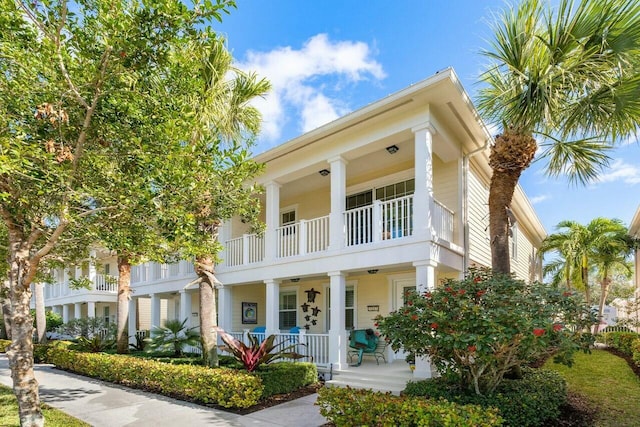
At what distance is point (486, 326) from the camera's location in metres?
5.51

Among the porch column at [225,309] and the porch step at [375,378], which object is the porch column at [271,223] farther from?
the porch step at [375,378]

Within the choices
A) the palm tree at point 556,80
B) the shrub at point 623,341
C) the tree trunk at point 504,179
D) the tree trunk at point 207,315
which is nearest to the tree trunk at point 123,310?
the tree trunk at point 207,315

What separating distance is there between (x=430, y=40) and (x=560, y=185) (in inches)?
215

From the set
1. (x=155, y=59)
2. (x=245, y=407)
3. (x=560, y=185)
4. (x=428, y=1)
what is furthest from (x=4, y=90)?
(x=560, y=185)

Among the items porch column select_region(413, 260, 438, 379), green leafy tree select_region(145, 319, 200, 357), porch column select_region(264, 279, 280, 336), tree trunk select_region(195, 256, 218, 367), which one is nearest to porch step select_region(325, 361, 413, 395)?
porch column select_region(413, 260, 438, 379)

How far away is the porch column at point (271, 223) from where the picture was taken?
492 inches

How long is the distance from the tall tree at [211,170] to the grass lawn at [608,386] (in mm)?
6505

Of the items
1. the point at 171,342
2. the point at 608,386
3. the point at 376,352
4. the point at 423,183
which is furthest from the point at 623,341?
the point at 171,342

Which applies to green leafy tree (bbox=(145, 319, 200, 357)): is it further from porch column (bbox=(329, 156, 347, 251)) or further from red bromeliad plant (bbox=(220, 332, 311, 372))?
porch column (bbox=(329, 156, 347, 251))

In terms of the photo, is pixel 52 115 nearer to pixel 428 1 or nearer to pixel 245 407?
pixel 245 407

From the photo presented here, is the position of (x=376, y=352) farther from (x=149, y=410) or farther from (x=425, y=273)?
(x=149, y=410)

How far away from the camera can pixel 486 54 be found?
27.8 ft

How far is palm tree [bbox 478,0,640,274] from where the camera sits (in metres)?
7.25

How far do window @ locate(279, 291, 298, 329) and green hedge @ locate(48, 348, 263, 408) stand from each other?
19.6 ft
